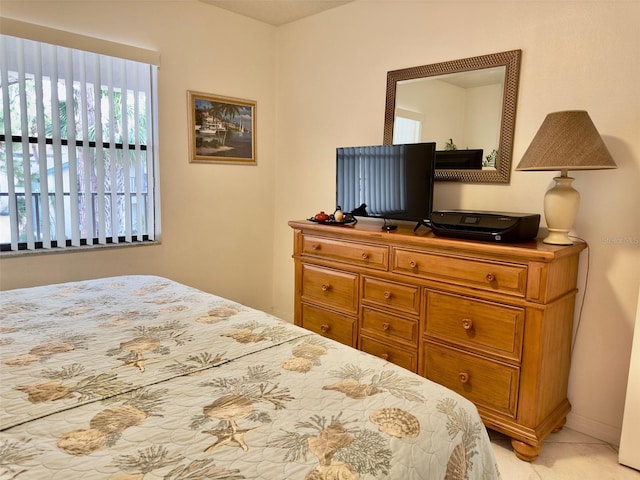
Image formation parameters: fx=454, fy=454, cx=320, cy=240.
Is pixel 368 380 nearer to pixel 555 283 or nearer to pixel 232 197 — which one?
pixel 555 283

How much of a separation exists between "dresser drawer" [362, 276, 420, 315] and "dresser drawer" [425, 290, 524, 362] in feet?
0.27

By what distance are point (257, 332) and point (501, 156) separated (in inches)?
69.2

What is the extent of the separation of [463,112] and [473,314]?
122 cm

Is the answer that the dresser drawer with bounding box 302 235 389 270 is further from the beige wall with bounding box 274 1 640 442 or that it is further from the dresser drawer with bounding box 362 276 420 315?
the beige wall with bounding box 274 1 640 442

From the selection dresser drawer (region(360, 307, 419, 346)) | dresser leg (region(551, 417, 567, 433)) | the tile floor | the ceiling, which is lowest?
the tile floor

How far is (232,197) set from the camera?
372 cm

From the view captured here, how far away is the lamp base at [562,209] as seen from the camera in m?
2.13

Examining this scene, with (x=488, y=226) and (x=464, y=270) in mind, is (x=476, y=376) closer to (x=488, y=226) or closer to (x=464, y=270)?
(x=464, y=270)

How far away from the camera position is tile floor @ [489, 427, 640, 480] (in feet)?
6.73

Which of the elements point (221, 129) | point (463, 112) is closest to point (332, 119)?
point (221, 129)

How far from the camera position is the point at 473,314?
7.24ft

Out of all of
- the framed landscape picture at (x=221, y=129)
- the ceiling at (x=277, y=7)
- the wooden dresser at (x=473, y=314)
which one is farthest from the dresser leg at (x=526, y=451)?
the ceiling at (x=277, y=7)

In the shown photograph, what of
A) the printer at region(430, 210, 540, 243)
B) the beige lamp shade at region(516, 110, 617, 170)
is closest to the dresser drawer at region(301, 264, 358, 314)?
the printer at region(430, 210, 540, 243)

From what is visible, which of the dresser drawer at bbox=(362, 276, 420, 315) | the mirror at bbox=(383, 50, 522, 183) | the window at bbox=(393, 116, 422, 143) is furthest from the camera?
the window at bbox=(393, 116, 422, 143)
